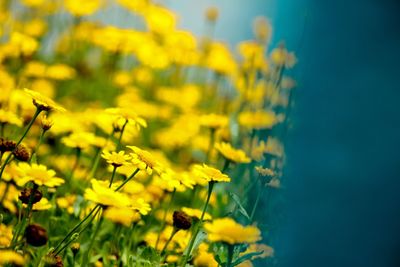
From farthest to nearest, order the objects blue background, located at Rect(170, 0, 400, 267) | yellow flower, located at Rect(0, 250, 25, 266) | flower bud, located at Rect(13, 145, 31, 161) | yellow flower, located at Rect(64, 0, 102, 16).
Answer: yellow flower, located at Rect(64, 0, 102, 16) → flower bud, located at Rect(13, 145, 31, 161) → blue background, located at Rect(170, 0, 400, 267) → yellow flower, located at Rect(0, 250, 25, 266)

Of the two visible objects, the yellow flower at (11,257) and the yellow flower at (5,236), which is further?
the yellow flower at (5,236)

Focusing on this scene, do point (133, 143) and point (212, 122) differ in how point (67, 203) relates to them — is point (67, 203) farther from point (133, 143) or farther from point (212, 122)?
point (133, 143)

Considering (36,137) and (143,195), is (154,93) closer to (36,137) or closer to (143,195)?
(36,137)

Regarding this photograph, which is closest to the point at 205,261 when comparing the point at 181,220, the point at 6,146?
the point at 181,220

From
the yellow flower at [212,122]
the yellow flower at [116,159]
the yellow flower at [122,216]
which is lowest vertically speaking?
the yellow flower at [122,216]

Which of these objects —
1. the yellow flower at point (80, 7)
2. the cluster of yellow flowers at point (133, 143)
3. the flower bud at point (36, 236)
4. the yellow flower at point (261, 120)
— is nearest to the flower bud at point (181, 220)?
the cluster of yellow flowers at point (133, 143)

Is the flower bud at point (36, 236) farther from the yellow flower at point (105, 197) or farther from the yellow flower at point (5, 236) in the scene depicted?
the yellow flower at point (5, 236)

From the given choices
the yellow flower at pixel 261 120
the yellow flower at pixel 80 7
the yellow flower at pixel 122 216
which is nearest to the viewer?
the yellow flower at pixel 122 216

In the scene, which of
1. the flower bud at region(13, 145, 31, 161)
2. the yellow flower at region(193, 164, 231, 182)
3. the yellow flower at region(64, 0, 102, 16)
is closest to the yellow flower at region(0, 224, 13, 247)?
the flower bud at region(13, 145, 31, 161)

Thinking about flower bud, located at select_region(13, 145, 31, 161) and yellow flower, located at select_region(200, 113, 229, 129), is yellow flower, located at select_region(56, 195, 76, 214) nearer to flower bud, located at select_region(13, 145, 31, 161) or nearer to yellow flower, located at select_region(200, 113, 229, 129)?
flower bud, located at select_region(13, 145, 31, 161)
